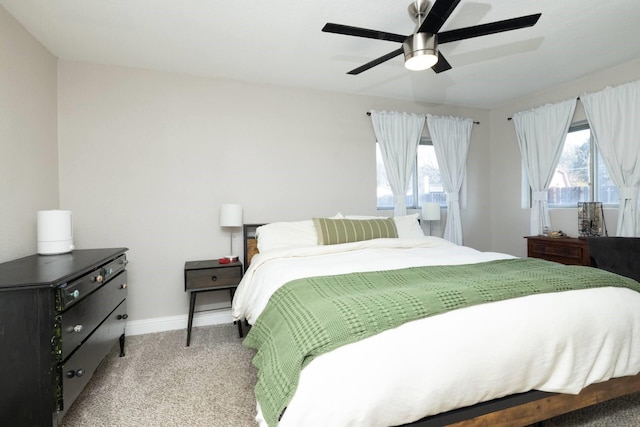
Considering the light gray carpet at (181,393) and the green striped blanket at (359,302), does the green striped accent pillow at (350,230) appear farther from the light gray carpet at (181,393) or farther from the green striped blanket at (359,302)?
the light gray carpet at (181,393)

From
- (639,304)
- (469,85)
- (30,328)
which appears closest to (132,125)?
(30,328)

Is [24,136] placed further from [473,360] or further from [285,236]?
[473,360]

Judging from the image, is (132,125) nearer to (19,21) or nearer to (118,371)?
(19,21)

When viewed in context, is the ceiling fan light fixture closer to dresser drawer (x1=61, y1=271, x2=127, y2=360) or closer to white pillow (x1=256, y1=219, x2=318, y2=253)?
white pillow (x1=256, y1=219, x2=318, y2=253)

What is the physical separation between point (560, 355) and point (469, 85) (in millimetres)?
2972

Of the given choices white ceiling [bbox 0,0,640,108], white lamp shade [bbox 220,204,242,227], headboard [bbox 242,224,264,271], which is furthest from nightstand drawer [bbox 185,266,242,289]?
white ceiling [bbox 0,0,640,108]

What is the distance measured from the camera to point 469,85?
3418 mm

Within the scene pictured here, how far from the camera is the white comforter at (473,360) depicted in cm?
105

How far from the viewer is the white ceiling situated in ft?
6.69

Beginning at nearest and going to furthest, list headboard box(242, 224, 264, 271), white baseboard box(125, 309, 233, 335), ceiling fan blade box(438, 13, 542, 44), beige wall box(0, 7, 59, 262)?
ceiling fan blade box(438, 13, 542, 44) → beige wall box(0, 7, 59, 262) → white baseboard box(125, 309, 233, 335) → headboard box(242, 224, 264, 271)

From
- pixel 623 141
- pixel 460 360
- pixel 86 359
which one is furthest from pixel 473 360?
pixel 623 141

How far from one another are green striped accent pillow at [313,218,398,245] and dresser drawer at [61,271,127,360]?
166 cm

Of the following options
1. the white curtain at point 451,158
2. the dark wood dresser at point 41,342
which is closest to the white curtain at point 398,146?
the white curtain at point 451,158

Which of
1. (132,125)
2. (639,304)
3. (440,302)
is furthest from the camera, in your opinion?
(132,125)
